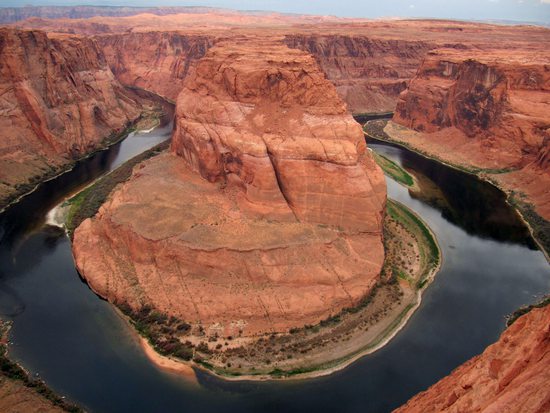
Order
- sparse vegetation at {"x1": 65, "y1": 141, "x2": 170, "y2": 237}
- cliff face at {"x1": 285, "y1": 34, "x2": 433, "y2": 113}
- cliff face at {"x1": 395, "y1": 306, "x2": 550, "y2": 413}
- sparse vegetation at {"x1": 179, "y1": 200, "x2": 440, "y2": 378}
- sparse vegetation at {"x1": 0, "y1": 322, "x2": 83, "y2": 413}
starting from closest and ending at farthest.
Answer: cliff face at {"x1": 395, "y1": 306, "x2": 550, "y2": 413} < sparse vegetation at {"x1": 0, "y1": 322, "x2": 83, "y2": 413} < sparse vegetation at {"x1": 179, "y1": 200, "x2": 440, "y2": 378} < sparse vegetation at {"x1": 65, "y1": 141, "x2": 170, "y2": 237} < cliff face at {"x1": 285, "y1": 34, "x2": 433, "y2": 113}

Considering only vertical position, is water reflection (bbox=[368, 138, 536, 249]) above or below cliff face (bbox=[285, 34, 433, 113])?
below

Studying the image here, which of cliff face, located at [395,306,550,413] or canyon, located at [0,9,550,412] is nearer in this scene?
cliff face, located at [395,306,550,413]

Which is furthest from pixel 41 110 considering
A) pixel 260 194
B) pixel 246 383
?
pixel 246 383

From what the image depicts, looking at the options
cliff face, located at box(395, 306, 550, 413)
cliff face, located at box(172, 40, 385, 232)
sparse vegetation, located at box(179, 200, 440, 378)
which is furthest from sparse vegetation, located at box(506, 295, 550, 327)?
cliff face, located at box(395, 306, 550, 413)

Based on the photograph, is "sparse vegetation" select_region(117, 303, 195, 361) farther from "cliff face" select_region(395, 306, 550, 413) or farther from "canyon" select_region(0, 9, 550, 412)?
"cliff face" select_region(395, 306, 550, 413)

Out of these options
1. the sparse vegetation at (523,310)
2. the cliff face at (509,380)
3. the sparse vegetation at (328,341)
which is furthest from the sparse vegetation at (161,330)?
the sparse vegetation at (523,310)

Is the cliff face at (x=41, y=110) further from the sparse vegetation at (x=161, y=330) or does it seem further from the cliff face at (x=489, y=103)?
the cliff face at (x=489, y=103)
